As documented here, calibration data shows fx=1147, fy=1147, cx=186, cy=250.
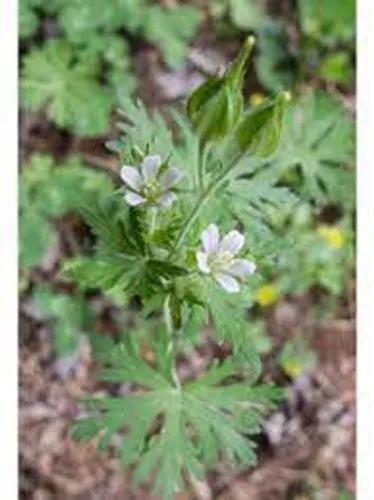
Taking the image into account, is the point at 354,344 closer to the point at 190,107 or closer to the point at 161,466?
the point at 161,466

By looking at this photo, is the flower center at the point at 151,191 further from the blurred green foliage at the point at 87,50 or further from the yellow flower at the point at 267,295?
the yellow flower at the point at 267,295

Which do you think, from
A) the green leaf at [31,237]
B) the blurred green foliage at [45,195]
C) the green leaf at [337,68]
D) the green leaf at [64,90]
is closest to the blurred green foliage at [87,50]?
the green leaf at [64,90]

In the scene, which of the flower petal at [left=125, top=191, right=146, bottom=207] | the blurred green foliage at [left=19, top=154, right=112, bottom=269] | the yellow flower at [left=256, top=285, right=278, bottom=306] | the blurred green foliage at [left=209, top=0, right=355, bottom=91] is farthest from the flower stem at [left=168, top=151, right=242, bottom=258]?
the blurred green foliage at [left=209, top=0, right=355, bottom=91]

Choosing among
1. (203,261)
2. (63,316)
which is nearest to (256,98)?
(63,316)

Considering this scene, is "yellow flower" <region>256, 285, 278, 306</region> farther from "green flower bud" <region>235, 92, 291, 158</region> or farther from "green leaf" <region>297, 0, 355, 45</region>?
"green flower bud" <region>235, 92, 291, 158</region>

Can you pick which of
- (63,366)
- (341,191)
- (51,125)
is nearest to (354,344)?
(341,191)
